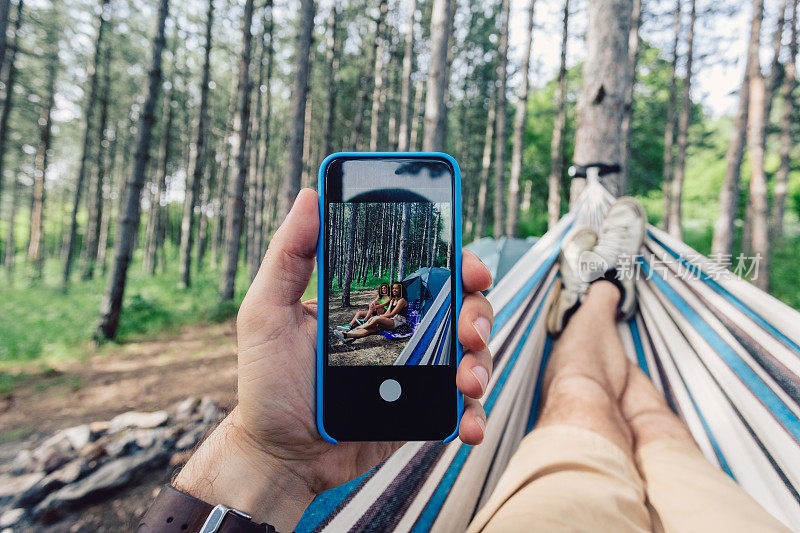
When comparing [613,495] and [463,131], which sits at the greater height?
[463,131]

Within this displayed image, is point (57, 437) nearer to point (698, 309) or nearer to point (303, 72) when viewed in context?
point (698, 309)

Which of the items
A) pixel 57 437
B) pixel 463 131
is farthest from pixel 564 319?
pixel 463 131

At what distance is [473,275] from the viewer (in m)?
0.92

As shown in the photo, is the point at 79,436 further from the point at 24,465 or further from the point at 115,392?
the point at 115,392

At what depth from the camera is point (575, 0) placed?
871 cm

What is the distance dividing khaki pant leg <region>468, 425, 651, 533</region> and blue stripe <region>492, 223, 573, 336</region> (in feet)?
1.53

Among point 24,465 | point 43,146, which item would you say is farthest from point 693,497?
point 43,146

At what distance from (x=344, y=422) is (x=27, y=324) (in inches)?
283

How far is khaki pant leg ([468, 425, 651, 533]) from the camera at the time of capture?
0.88m

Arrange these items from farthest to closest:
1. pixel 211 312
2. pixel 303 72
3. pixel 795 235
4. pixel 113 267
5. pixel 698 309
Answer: pixel 795 235 → pixel 211 312 → pixel 303 72 → pixel 113 267 → pixel 698 309

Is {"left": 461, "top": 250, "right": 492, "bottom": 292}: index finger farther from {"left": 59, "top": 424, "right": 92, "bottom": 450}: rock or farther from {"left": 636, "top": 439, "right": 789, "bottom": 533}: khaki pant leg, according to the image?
{"left": 59, "top": 424, "right": 92, "bottom": 450}: rock

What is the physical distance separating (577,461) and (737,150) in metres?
7.74

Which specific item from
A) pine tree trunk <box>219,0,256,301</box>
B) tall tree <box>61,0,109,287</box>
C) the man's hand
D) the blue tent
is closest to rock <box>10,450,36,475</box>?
the man's hand

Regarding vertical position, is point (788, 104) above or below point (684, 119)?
below
